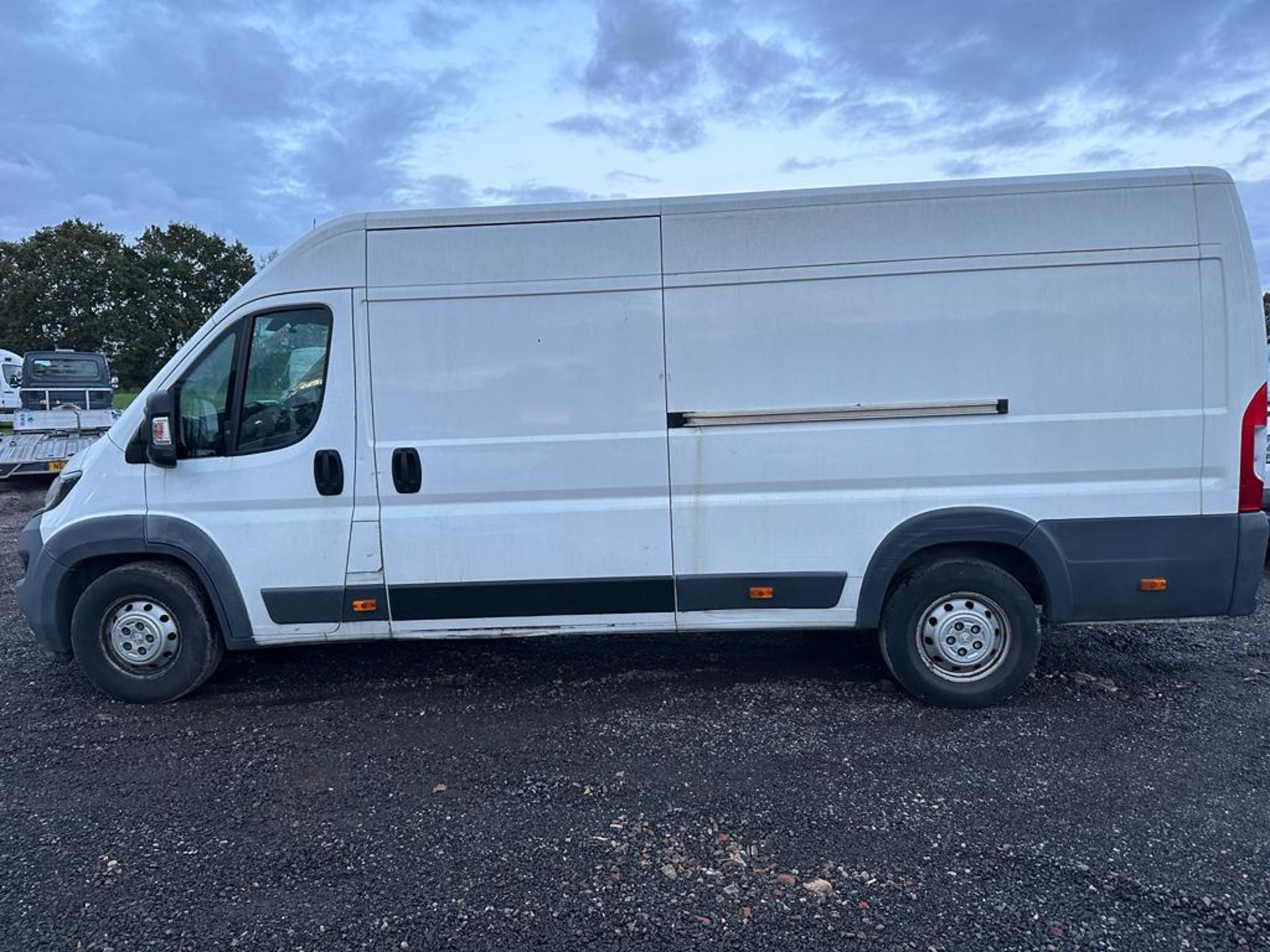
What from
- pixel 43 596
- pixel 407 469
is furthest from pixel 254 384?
pixel 43 596

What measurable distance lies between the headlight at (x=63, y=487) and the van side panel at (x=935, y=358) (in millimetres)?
3192

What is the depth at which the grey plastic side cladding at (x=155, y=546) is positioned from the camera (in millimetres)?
4270

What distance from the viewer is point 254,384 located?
429 centimetres

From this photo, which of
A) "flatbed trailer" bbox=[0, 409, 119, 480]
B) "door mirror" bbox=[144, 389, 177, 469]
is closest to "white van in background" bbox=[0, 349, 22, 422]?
"flatbed trailer" bbox=[0, 409, 119, 480]

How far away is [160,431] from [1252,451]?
17.8ft

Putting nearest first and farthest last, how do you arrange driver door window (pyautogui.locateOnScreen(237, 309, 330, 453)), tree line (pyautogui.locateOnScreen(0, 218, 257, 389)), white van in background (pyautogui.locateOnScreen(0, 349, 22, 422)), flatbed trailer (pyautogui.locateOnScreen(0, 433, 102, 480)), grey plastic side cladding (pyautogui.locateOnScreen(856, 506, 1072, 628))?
grey plastic side cladding (pyautogui.locateOnScreen(856, 506, 1072, 628)) → driver door window (pyautogui.locateOnScreen(237, 309, 330, 453)) → flatbed trailer (pyautogui.locateOnScreen(0, 433, 102, 480)) → white van in background (pyautogui.locateOnScreen(0, 349, 22, 422)) → tree line (pyautogui.locateOnScreen(0, 218, 257, 389))

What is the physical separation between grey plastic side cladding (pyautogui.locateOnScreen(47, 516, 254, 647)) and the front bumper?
0.04 metres

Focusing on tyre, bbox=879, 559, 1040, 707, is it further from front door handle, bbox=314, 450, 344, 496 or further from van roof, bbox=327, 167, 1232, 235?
front door handle, bbox=314, 450, 344, 496

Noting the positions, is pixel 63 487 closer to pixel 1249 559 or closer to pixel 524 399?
pixel 524 399

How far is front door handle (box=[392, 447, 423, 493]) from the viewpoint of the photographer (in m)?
4.21

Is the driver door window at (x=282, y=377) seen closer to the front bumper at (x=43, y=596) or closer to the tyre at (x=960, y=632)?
the front bumper at (x=43, y=596)

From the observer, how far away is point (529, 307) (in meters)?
4.18

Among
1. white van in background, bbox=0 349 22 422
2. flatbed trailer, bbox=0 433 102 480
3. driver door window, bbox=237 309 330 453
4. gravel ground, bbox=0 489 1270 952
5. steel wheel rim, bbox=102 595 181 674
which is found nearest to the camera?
gravel ground, bbox=0 489 1270 952

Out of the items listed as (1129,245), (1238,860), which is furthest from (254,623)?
(1129,245)
